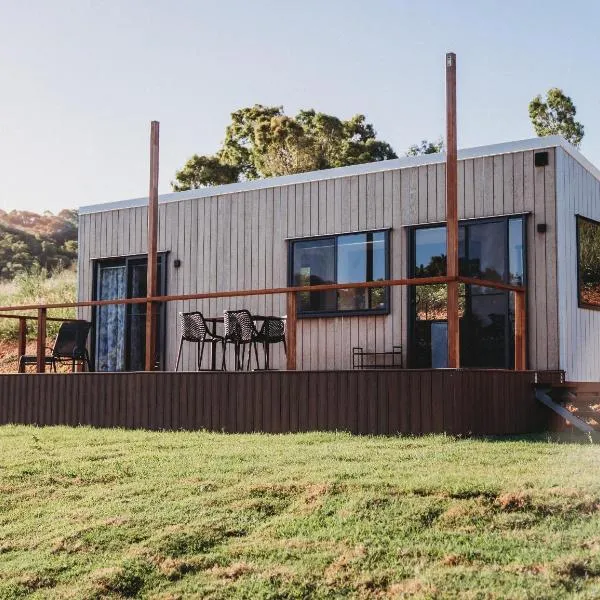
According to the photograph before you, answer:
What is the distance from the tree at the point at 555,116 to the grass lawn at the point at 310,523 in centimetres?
1875

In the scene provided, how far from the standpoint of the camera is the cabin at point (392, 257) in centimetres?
985

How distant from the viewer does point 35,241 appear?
3969 centimetres

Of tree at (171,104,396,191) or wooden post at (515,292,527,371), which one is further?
tree at (171,104,396,191)

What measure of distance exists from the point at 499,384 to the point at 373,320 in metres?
2.36

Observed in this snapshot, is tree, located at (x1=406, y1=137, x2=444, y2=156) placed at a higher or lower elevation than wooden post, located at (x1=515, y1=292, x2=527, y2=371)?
higher

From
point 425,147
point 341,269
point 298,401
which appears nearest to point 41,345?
point 341,269

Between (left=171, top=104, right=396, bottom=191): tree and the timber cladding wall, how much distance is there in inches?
649

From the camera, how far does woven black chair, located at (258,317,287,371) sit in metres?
10.5

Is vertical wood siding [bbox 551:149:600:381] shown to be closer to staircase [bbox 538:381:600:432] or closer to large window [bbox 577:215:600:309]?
large window [bbox 577:215:600:309]

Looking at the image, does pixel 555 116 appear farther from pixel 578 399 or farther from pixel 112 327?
pixel 578 399

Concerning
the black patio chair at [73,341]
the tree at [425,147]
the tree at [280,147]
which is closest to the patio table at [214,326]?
the black patio chair at [73,341]

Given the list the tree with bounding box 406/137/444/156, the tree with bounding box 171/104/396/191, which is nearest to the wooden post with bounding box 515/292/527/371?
the tree with bounding box 171/104/396/191

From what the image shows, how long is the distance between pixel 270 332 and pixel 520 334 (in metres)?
2.72

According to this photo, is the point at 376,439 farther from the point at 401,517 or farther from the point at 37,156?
the point at 37,156
